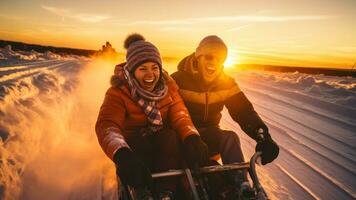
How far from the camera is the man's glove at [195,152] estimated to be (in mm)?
2482

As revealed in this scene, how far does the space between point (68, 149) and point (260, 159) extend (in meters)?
2.81

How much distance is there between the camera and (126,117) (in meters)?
2.79

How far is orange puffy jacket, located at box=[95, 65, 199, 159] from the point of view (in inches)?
92.9

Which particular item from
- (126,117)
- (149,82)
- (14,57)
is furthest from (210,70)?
(14,57)

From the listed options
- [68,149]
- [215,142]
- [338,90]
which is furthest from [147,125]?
[338,90]

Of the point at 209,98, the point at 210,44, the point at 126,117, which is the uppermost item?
the point at 210,44

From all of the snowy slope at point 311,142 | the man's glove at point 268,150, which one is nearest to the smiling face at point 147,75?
the man's glove at point 268,150

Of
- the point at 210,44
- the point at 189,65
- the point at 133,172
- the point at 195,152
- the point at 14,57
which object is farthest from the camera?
the point at 14,57

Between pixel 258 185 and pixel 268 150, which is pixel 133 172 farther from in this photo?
pixel 268 150

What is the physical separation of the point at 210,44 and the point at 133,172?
72.4 inches

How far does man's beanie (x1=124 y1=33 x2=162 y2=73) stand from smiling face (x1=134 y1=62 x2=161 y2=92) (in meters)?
0.04

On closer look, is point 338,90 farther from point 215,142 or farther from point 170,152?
point 170,152

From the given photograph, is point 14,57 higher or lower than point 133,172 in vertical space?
lower

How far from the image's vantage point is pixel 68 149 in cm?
428
